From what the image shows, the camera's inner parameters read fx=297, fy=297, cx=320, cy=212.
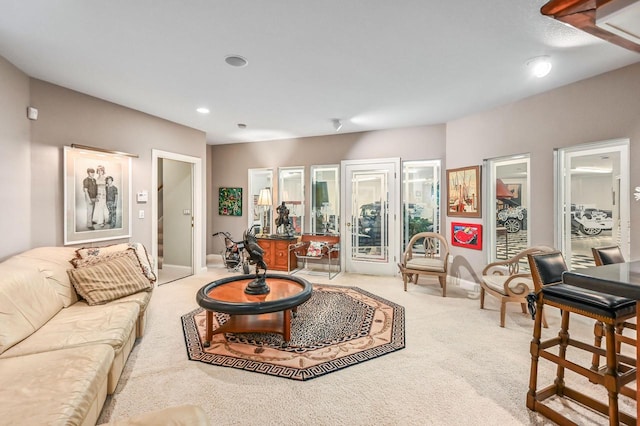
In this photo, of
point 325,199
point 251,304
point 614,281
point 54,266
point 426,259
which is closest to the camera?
point 614,281

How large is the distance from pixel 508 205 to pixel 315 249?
3.19 m

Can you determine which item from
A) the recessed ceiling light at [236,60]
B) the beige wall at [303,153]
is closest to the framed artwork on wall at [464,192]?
the beige wall at [303,153]

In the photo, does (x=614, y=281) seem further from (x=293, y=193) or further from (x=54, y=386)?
(x=293, y=193)

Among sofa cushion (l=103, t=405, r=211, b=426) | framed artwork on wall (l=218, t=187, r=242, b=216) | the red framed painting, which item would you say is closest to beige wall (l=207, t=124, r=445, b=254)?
framed artwork on wall (l=218, t=187, r=242, b=216)

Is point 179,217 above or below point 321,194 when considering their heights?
below

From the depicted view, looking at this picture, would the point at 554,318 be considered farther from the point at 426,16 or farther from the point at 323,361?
the point at 426,16

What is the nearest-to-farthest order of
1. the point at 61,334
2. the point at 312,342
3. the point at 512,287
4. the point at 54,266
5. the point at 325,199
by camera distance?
the point at 61,334 → the point at 54,266 → the point at 312,342 → the point at 512,287 → the point at 325,199

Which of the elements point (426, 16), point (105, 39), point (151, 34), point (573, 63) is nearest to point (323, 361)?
point (426, 16)

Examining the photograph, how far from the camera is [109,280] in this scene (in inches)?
109

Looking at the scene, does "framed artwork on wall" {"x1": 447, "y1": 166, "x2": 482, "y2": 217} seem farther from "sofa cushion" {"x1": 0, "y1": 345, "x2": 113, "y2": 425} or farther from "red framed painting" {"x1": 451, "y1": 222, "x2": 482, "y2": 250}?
"sofa cushion" {"x1": 0, "y1": 345, "x2": 113, "y2": 425}

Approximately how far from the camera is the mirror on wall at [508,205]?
402cm

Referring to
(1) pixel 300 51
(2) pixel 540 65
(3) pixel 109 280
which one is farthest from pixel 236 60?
(2) pixel 540 65

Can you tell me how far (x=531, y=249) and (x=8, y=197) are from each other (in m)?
5.57

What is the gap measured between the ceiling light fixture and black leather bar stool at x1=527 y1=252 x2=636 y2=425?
6.21 ft
